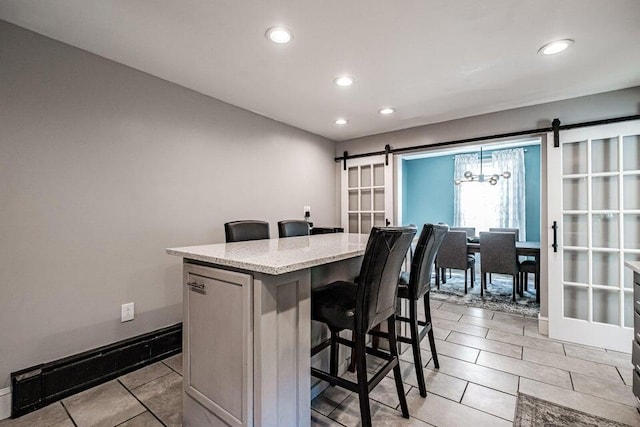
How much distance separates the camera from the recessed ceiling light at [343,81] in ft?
8.23

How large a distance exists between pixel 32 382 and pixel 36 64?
78.6 inches

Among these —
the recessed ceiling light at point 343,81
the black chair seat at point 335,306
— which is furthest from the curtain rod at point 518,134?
the black chair seat at point 335,306

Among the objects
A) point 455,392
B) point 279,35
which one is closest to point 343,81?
point 279,35

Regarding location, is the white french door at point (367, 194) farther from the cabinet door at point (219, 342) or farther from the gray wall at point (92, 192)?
the cabinet door at point (219, 342)

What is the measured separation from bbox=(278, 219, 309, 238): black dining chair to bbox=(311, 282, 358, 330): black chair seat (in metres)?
1.12

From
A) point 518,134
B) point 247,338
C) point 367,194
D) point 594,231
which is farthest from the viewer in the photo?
point 367,194

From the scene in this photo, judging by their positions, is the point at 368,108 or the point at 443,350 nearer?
the point at 443,350

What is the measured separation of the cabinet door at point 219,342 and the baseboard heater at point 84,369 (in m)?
0.98

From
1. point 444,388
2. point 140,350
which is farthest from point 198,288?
point 444,388

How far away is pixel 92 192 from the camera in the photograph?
210 centimetres

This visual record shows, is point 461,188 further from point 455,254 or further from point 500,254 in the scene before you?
point 500,254

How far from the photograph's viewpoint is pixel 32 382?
1739 millimetres

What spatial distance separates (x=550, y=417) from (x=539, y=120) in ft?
9.09

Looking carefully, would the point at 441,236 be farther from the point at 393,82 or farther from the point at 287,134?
the point at 287,134
